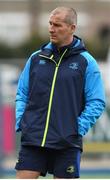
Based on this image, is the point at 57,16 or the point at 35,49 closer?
the point at 57,16

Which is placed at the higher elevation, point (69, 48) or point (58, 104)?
point (69, 48)

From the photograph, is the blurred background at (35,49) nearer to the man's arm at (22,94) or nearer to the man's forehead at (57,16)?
the man's arm at (22,94)

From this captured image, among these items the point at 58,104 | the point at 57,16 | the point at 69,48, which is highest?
the point at 57,16

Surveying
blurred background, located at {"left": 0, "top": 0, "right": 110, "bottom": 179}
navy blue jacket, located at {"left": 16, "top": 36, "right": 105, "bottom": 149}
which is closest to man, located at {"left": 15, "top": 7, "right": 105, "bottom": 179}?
navy blue jacket, located at {"left": 16, "top": 36, "right": 105, "bottom": 149}

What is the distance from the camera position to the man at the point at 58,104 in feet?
22.6

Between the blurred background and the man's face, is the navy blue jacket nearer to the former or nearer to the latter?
the man's face

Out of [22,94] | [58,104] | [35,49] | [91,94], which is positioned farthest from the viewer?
[35,49]

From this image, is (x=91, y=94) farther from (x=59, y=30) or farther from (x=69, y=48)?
(x=59, y=30)

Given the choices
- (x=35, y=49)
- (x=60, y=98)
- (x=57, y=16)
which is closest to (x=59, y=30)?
(x=57, y=16)

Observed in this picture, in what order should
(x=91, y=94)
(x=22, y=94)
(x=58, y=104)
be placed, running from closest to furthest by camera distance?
(x=58, y=104), (x=91, y=94), (x=22, y=94)

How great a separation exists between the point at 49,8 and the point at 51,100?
63488mm

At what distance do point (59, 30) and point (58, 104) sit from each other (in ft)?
2.04

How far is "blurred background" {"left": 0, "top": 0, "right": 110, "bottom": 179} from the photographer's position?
13250 millimetres

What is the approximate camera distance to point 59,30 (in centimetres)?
698
